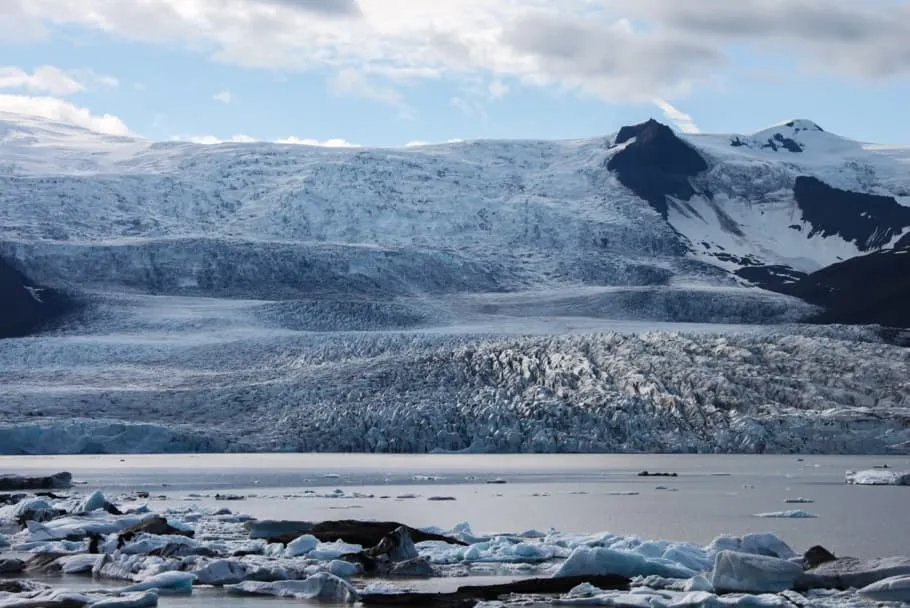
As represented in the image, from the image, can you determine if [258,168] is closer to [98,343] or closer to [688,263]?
[688,263]

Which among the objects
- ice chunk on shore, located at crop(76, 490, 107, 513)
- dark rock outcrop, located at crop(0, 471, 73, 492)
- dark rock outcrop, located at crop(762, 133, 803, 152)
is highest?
dark rock outcrop, located at crop(762, 133, 803, 152)

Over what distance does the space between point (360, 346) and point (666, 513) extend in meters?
33.9

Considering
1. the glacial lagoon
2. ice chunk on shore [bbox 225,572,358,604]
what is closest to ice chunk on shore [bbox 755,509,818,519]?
the glacial lagoon

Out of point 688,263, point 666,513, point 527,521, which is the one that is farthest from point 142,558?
point 688,263

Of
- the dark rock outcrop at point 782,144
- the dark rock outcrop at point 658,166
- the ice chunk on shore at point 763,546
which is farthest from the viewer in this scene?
the dark rock outcrop at point 782,144

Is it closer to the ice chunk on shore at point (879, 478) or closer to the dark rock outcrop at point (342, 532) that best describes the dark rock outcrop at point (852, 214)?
the ice chunk on shore at point (879, 478)

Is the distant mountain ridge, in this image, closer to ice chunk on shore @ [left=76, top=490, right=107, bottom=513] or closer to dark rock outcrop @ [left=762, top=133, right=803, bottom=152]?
dark rock outcrop @ [left=762, top=133, right=803, bottom=152]

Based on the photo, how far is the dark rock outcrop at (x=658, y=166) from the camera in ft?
375

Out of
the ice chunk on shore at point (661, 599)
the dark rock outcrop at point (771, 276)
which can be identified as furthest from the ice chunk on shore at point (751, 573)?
the dark rock outcrop at point (771, 276)

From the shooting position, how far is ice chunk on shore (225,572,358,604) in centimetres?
1402

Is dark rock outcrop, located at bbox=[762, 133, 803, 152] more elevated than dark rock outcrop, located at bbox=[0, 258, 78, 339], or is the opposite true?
dark rock outcrop, located at bbox=[762, 133, 803, 152]

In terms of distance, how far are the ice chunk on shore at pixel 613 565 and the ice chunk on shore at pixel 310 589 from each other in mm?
2452

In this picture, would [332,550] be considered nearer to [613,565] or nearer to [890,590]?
[613,565]

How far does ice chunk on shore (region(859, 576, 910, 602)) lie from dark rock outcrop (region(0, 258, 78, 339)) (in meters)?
69.8
